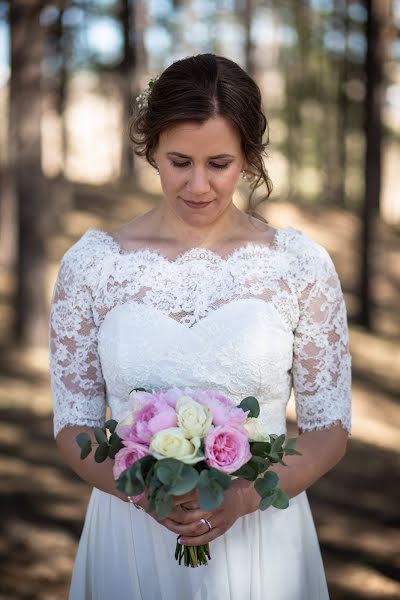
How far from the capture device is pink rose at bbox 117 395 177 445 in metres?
2.27

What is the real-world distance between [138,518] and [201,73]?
1.43m

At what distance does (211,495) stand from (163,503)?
124 mm

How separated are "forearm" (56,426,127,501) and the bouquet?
0.74ft

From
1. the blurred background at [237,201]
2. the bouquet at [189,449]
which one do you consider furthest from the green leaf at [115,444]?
the blurred background at [237,201]

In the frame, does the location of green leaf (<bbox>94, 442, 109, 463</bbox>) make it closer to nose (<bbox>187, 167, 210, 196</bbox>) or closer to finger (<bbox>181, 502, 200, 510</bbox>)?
finger (<bbox>181, 502, 200, 510</bbox>)

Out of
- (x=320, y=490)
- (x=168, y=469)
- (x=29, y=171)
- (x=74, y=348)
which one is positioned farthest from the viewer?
A: (x=29, y=171)

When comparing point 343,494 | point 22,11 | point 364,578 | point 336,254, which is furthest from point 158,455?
point 336,254

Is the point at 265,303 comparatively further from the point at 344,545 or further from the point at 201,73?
the point at 344,545

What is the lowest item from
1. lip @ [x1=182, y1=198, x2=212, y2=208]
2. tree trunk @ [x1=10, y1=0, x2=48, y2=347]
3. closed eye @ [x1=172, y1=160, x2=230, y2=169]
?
tree trunk @ [x1=10, y1=0, x2=48, y2=347]

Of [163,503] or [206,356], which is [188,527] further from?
[206,356]

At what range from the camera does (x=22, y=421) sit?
27.1 feet

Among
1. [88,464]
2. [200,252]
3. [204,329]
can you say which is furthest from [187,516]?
[200,252]

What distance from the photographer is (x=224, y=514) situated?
2420mm

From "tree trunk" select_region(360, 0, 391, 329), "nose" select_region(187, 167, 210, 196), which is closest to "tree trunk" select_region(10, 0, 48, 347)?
"tree trunk" select_region(360, 0, 391, 329)
